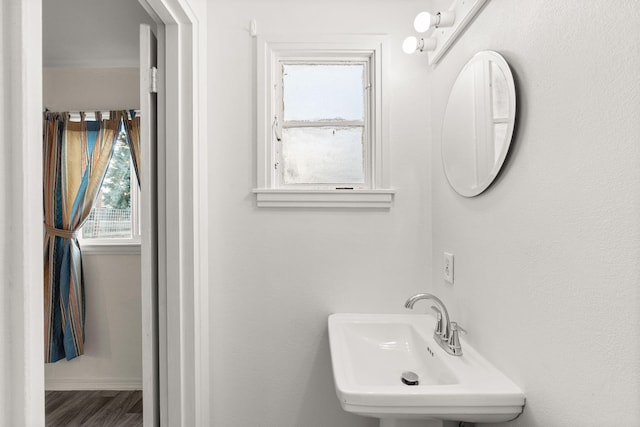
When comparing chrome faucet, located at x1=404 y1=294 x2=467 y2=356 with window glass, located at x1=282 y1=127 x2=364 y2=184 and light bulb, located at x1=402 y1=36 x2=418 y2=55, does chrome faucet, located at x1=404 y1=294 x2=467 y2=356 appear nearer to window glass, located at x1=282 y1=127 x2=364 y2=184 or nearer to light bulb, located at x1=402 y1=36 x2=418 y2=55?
window glass, located at x1=282 y1=127 x2=364 y2=184

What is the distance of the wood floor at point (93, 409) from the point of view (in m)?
1.93

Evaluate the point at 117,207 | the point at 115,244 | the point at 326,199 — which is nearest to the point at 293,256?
the point at 326,199

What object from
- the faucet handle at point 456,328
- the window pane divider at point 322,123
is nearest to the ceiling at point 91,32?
the window pane divider at point 322,123

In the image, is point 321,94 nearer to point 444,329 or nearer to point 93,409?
point 444,329

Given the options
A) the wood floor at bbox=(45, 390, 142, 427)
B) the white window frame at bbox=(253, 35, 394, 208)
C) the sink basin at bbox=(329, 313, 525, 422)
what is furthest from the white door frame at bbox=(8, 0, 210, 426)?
the wood floor at bbox=(45, 390, 142, 427)

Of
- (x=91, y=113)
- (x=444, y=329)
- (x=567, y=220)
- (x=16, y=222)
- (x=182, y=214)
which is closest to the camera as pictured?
(x=16, y=222)

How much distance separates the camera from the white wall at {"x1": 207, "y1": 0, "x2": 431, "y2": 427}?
147 cm

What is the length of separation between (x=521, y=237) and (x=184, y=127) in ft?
4.12

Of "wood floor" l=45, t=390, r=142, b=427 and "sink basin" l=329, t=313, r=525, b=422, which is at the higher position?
"sink basin" l=329, t=313, r=525, b=422

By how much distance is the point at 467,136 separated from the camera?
3.55 feet

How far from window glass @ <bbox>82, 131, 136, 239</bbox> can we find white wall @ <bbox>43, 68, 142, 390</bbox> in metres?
0.18

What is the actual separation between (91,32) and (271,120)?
144 centimetres

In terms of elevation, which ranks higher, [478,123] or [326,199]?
[478,123]

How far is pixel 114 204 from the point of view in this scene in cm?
227
